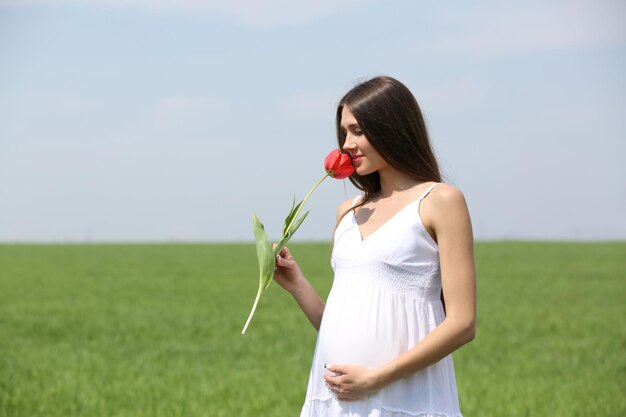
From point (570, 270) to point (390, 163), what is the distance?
83.4 feet

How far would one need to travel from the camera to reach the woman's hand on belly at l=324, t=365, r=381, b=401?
262cm

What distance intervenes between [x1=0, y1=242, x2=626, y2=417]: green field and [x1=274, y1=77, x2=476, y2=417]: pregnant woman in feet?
14.6

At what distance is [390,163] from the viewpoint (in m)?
2.83

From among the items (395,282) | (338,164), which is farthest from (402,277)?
(338,164)

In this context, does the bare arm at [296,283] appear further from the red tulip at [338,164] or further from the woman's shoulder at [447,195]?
the woman's shoulder at [447,195]

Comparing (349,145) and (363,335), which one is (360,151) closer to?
(349,145)

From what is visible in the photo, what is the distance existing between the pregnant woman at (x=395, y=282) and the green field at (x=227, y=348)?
4.45m

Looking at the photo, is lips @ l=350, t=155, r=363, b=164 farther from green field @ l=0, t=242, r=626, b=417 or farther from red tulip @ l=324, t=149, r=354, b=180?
green field @ l=0, t=242, r=626, b=417

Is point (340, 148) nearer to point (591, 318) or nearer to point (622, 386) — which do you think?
point (622, 386)

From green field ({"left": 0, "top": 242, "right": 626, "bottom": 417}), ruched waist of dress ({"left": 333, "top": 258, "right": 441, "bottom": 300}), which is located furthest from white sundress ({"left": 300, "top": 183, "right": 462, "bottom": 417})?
green field ({"left": 0, "top": 242, "right": 626, "bottom": 417})

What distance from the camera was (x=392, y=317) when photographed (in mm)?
2717

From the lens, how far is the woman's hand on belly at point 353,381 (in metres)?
2.62

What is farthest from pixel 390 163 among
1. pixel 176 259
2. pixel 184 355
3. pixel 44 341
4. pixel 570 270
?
pixel 176 259

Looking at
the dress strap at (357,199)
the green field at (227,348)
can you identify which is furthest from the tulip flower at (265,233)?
the green field at (227,348)
